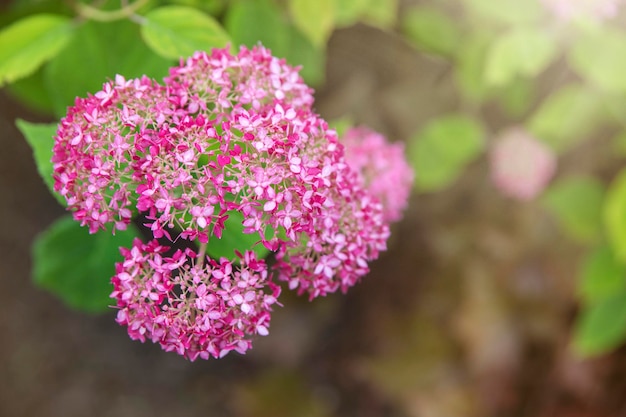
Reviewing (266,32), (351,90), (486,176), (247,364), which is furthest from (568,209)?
(247,364)

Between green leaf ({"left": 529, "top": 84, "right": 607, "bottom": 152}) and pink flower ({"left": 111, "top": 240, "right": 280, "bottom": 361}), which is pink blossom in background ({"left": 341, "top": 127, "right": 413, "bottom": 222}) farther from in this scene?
green leaf ({"left": 529, "top": 84, "right": 607, "bottom": 152})

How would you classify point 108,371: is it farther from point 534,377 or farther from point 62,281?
point 534,377

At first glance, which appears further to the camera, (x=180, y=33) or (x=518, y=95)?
(x=518, y=95)

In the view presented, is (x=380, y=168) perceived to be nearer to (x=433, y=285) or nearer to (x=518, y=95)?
(x=518, y=95)

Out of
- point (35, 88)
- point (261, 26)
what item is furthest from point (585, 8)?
point (35, 88)

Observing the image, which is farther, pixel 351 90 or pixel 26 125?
pixel 351 90

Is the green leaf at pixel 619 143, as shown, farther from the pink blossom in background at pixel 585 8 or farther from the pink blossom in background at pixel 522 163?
the pink blossom in background at pixel 585 8
